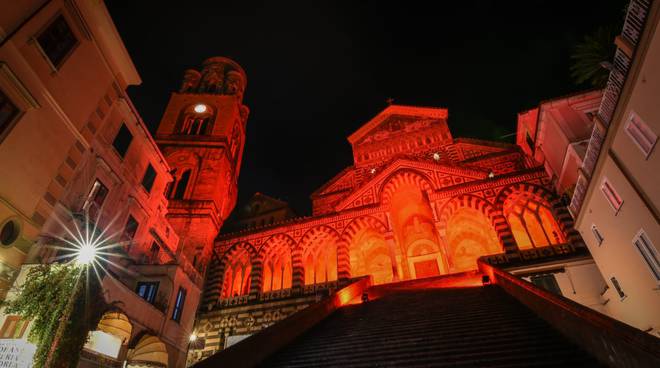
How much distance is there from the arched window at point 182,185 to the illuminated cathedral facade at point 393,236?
447cm

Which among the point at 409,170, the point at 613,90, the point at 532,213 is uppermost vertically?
the point at 409,170

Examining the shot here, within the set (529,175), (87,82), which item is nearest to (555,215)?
(529,175)

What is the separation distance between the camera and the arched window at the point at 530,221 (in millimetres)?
19906

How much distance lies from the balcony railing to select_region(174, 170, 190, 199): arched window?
23877 millimetres

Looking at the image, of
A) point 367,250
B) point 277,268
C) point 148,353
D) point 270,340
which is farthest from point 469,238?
point 148,353

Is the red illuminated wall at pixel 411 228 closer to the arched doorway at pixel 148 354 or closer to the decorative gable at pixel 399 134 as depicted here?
the decorative gable at pixel 399 134

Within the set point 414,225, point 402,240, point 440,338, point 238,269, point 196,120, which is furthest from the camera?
point 196,120

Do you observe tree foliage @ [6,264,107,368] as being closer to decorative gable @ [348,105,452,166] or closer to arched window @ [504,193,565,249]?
arched window @ [504,193,565,249]

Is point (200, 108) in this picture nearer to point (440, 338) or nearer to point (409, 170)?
point (409, 170)

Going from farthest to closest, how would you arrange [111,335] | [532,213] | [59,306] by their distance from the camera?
[532,213]
[111,335]
[59,306]

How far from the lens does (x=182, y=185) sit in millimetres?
26281

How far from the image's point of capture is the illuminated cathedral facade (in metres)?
20.4

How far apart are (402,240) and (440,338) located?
604 inches

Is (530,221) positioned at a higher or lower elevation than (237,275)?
higher
